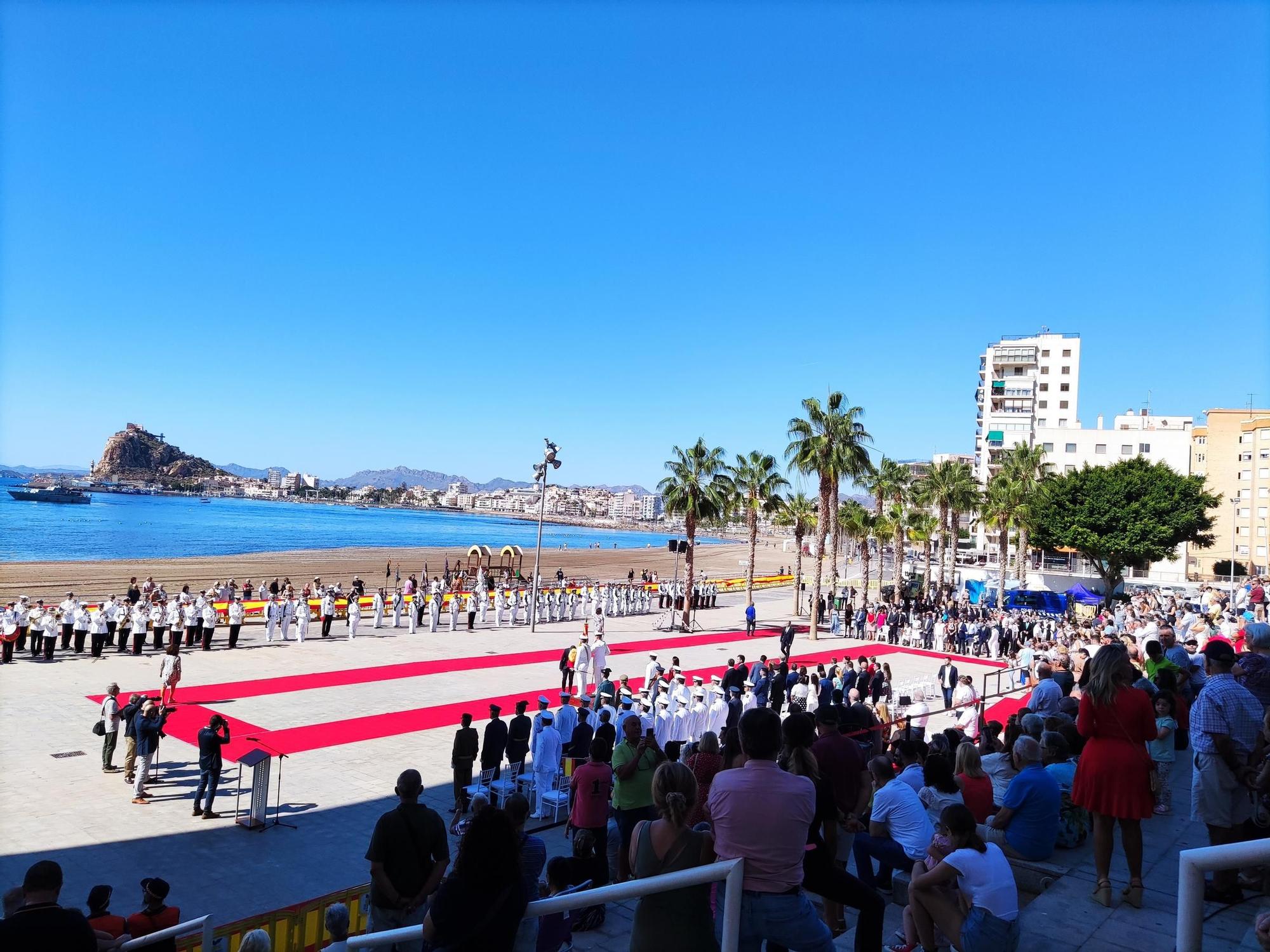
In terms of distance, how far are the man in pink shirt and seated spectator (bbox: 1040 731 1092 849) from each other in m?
4.45

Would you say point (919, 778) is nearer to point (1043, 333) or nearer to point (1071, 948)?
point (1071, 948)

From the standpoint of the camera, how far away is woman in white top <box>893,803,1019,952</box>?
425 centimetres

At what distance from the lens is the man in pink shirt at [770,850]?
3.54 m

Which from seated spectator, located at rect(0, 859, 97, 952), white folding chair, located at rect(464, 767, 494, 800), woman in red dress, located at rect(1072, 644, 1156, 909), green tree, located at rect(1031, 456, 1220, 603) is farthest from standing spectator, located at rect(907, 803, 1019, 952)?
green tree, located at rect(1031, 456, 1220, 603)

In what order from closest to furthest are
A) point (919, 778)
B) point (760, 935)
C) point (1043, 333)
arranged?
1. point (760, 935)
2. point (919, 778)
3. point (1043, 333)

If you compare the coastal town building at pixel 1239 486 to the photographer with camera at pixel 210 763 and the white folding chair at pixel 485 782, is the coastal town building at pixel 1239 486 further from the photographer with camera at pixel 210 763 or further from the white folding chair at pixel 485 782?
the photographer with camera at pixel 210 763

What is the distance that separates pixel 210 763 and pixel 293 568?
50.3 m

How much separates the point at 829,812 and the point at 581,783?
3.35m

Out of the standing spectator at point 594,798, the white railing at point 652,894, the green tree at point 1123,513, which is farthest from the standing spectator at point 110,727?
the green tree at point 1123,513

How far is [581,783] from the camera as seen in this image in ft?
25.3

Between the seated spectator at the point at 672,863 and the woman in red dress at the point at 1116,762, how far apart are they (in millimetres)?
3181

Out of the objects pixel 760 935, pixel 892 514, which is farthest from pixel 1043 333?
pixel 760 935

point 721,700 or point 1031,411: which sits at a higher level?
point 1031,411

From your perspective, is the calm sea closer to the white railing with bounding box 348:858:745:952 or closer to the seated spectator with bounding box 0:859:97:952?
the seated spectator with bounding box 0:859:97:952
